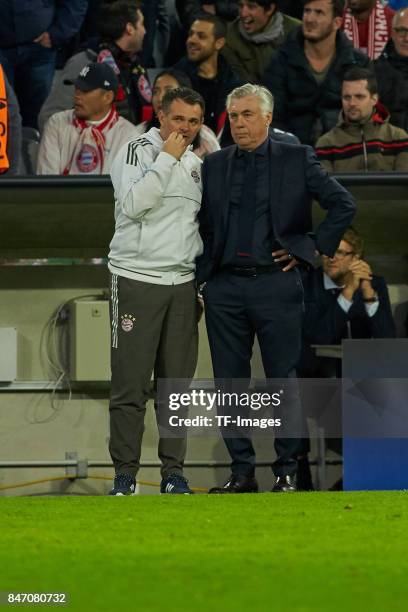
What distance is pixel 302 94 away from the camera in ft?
31.9

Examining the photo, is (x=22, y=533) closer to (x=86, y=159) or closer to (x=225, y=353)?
(x=225, y=353)

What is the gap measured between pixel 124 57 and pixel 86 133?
4.27 feet

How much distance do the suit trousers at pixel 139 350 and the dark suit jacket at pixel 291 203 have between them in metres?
0.26

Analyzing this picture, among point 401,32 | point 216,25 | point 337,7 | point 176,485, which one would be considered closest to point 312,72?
point 337,7

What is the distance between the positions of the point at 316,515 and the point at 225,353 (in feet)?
4.37

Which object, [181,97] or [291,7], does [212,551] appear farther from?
[291,7]

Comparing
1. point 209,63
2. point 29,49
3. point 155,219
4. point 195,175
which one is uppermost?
point 29,49

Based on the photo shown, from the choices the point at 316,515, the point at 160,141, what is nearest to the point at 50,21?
the point at 160,141

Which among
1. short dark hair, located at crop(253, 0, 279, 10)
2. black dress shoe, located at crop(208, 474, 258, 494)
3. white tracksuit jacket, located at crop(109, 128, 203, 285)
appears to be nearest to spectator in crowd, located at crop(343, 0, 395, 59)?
short dark hair, located at crop(253, 0, 279, 10)

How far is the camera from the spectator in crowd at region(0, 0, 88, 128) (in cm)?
1020

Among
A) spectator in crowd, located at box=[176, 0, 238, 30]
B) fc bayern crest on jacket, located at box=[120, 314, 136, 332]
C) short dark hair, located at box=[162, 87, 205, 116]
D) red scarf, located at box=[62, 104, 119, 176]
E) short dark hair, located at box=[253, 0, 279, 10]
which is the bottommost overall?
fc bayern crest on jacket, located at box=[120, 314, 136, 332]

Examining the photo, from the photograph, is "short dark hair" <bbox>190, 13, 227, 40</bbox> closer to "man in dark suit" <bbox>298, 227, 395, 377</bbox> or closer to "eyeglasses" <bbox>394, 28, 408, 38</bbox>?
"eyeglasses" <bbox>394, 28, 408, 38</bbox>

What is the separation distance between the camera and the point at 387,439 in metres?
7.75

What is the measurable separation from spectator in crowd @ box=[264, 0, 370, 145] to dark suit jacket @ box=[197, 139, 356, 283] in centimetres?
248
